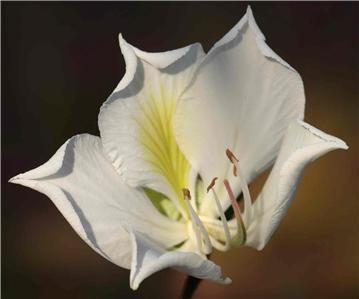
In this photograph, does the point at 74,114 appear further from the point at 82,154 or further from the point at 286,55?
the point at 82,154

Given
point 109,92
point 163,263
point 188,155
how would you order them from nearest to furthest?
point 163,263
point 188,155
point 109,92

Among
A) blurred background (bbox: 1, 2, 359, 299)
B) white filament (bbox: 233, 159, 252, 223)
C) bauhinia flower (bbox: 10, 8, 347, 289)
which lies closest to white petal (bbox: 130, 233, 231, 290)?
bauhinia flower (bbox: 10, 8, 347, 289)

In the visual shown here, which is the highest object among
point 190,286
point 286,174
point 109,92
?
point 286,174

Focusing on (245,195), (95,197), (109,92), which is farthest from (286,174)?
(109,92)

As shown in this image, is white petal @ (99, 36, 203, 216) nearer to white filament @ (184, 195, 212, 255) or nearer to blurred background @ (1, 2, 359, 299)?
white filament @ (184, 195, 212, 255)

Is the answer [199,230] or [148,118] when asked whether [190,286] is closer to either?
[199,230]
